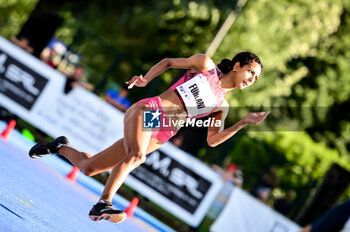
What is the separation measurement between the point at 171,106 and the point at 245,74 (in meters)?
0.76

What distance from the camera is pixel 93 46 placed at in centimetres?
1486

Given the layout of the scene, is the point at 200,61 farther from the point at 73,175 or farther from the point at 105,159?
the point at 73,175

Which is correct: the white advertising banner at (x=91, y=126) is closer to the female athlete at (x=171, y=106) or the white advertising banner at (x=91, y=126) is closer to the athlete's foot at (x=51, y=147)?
the athlete's foot at (x=51, y=147)

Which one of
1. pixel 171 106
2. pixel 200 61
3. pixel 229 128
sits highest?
pixel 200 61

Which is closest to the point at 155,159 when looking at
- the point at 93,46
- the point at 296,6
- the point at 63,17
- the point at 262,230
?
the point at 262,230

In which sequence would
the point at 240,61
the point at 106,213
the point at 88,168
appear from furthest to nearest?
the point at 88,168
the point at 240,61
the point at 106,213

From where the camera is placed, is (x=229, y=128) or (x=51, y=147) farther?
(x=51, y=147)

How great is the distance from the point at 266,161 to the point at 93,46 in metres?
4.92

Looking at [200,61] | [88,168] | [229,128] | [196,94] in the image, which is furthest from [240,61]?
[88,168]

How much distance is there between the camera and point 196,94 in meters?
5.80

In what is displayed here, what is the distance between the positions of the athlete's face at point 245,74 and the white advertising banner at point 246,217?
727cm

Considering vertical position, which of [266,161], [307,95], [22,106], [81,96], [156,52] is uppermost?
[307,95]

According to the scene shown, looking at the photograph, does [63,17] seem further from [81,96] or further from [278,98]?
[278,98]

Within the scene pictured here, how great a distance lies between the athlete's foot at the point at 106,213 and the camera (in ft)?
17.6
